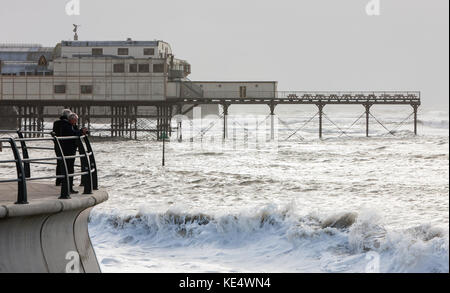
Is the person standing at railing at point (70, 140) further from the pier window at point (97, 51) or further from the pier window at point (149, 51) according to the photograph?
the pier window at point (97, 51)

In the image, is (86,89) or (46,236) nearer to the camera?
(46,236)

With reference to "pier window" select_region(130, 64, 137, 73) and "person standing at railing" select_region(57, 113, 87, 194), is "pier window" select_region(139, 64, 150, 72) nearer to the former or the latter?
"pier window" select_region(130, 64, 137, 73)

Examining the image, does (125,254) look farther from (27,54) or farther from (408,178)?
(27,54)

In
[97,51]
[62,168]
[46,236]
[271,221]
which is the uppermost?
[97,51]

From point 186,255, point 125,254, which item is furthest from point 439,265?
point 125,254

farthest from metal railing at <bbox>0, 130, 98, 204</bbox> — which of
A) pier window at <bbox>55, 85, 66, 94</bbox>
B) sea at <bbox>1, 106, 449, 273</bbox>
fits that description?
pier window at <bbox>55, 85, 66, 94</bbox>

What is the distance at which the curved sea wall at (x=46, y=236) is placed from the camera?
778 centimetres

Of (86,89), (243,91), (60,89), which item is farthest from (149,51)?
(243,91)

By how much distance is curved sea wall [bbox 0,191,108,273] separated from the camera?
778 centimetres

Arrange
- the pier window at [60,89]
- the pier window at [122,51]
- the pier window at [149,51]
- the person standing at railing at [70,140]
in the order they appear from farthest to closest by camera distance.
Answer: the pier window at [149,51]
the pier window at [122,51]
the pier window at [60,89]
the person standing at railing at [70,140]

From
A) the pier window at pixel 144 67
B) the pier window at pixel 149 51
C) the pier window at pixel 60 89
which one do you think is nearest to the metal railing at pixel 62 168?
the pier window at pixel 144 67

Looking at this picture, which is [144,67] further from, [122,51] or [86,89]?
[86,89]

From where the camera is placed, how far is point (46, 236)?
8.36 metres
